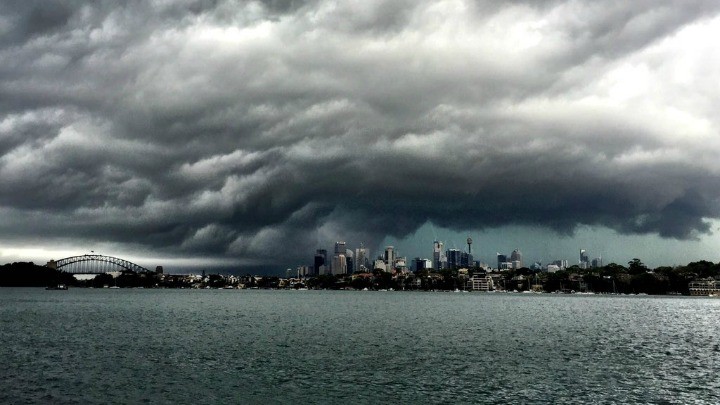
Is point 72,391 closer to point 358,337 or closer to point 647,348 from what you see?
point 358,337

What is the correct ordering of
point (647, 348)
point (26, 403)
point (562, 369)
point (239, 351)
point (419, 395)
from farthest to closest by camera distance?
point (647, 348) < point (239, 351) < point (562, 369) < point (419, 395) < point (26, 403)

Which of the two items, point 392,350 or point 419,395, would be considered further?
point 392,350

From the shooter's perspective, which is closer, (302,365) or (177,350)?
(302,365)

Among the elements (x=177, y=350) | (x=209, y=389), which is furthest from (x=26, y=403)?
(x=177, y=350)

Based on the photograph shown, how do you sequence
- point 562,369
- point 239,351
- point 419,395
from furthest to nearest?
point 239,351 → point 562,369 → point 419,395

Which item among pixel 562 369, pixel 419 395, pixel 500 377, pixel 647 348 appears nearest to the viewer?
pixel 419 395

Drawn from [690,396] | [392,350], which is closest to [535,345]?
[392,350]

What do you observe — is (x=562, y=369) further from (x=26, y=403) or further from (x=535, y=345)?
(x=26, y=403)

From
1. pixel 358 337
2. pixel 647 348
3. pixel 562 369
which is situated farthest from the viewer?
pixel 358 337

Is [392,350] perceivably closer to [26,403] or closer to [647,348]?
[647,348]
